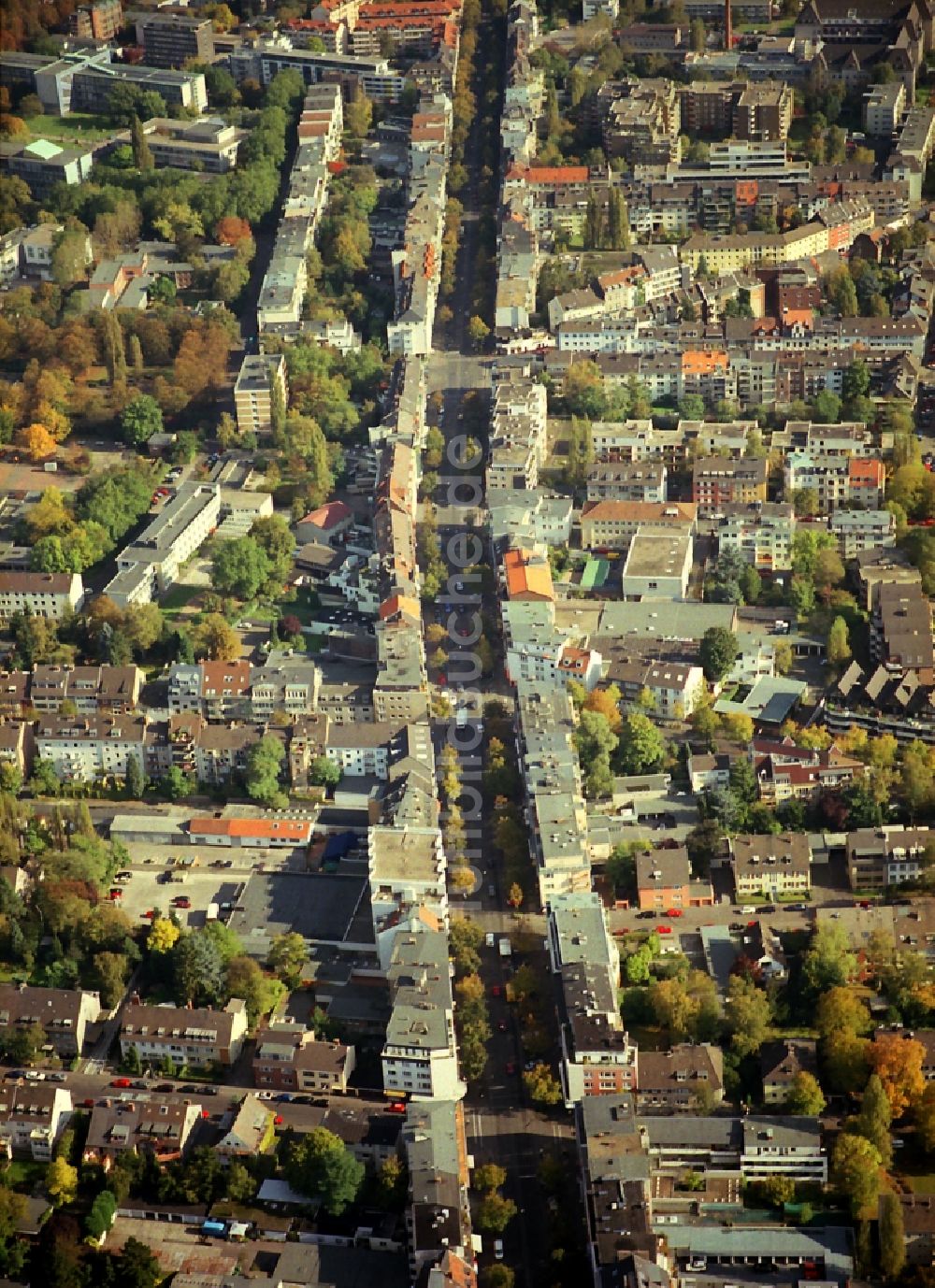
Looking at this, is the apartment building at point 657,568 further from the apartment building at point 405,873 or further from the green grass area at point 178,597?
the apartment building at point 405,873

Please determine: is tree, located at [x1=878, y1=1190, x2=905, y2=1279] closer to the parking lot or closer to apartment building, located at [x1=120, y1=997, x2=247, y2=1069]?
apartment building, located at [x1=120, y1=997, x2=247, y2=1069]

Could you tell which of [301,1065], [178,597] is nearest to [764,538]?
[178,597]

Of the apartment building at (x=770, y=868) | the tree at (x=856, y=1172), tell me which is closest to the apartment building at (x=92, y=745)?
the apartment building at (x=770, y=868)

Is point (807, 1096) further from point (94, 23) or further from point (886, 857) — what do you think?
point (94, 23)

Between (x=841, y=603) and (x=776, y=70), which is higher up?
(x=776, y=70)

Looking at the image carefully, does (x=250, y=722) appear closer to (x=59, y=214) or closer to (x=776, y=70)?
(x=59, y=214)

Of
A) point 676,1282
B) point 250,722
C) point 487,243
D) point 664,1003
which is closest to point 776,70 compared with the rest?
point 487,243

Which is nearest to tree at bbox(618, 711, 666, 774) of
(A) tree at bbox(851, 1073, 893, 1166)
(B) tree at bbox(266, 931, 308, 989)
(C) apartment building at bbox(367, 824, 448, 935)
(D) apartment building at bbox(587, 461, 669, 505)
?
(C) apartment building at bbox(367, 824, 448, 935)
